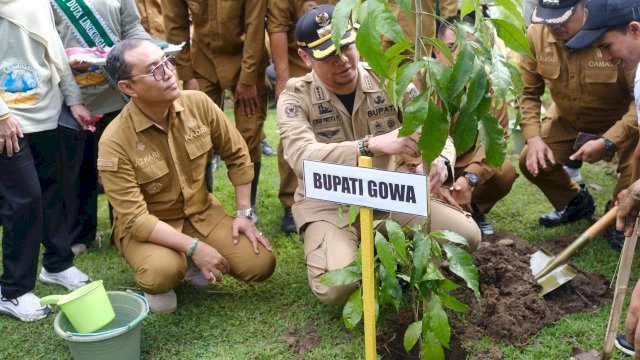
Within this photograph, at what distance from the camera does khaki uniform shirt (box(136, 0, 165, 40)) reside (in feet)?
19.1

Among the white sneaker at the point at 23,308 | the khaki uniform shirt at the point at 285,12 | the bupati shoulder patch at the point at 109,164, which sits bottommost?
the white sneaker at the point at 23,308

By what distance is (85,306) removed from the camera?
297cm

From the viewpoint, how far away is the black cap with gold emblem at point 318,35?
10.7 ft

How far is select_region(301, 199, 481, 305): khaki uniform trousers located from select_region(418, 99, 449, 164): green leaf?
1054 mm

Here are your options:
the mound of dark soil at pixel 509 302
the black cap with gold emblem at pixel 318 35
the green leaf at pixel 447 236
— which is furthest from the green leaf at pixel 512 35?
the mound of dark soil at pixel 509 302

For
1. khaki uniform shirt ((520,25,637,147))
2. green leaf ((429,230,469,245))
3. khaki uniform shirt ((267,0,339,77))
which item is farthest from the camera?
khaki uniform shirt ((267,0,339,77))

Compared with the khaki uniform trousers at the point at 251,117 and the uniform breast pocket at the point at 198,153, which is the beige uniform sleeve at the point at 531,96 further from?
the uniform breast pocket at the point at 198,153

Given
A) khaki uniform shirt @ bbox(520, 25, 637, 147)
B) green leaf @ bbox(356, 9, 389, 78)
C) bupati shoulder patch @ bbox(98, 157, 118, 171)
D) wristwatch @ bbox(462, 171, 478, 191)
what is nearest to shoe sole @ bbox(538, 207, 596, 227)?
khaki uniform shirt @ bbox(520, 25, 637, 147)

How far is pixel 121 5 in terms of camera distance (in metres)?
3.91

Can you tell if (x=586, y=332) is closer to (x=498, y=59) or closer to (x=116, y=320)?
(x=498, y=59)

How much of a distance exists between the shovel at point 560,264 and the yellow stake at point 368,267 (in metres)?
1.33

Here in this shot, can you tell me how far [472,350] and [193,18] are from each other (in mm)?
2798

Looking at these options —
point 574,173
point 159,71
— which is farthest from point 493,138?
point 574,173

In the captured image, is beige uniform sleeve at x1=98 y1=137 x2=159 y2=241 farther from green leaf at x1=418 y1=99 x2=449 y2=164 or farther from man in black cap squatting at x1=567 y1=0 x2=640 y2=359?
man in black cap squatting at x1=567 y1=0 x2=640 y2=359
